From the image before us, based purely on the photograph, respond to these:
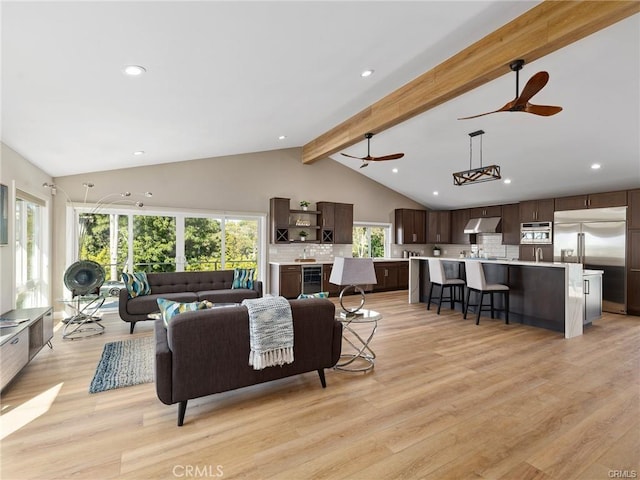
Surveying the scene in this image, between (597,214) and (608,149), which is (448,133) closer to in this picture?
(608,149)

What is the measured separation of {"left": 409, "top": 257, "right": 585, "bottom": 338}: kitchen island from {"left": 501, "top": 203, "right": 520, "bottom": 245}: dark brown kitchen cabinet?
2.62 m

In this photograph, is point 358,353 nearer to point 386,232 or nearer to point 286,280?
point 286,280

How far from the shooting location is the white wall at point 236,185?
18.3ft

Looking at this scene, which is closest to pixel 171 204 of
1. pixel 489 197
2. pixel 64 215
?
pixel 64 215

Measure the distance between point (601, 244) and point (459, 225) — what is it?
11.3 feet

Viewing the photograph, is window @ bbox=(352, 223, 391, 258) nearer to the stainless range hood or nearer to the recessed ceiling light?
the stainless range hood

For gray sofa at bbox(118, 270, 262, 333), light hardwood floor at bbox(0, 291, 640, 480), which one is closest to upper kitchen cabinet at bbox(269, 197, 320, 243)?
gray sofa at bbox(118, 270, 262, 333)

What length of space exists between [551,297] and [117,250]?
7.23 m

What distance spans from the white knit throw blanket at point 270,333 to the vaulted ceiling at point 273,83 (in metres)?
2.07

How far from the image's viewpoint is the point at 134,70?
2570mm

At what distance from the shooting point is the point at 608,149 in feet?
16.6

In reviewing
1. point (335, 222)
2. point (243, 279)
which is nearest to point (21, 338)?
point (243, 279)

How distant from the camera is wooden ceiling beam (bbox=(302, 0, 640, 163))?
2.45 metres

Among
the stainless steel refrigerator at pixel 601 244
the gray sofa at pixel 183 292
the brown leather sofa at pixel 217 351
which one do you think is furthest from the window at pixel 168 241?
the stainless steel refrigerator at pixel 601 244
